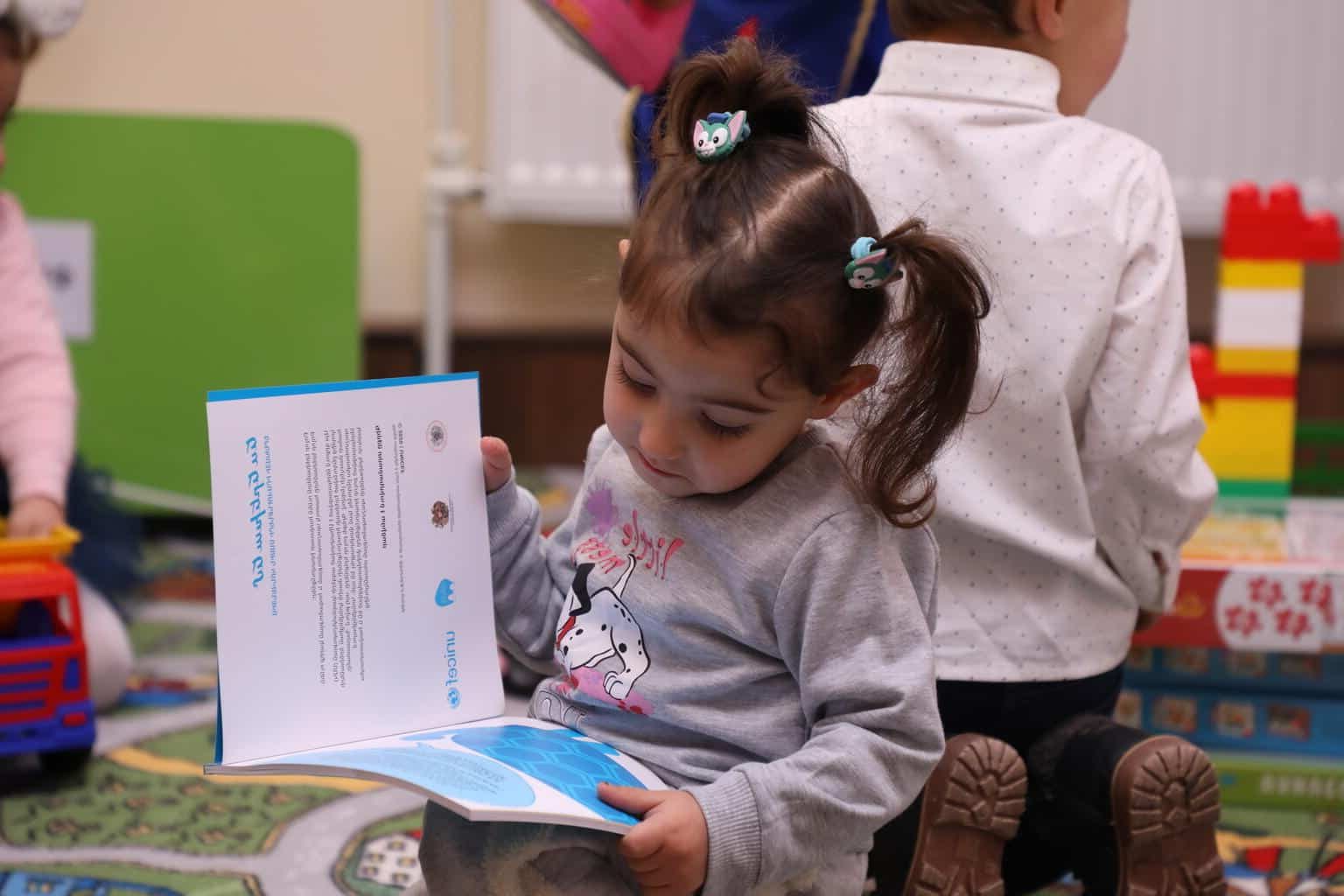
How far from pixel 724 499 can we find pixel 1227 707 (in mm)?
726

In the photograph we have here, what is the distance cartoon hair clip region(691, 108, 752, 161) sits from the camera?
0.72 meters

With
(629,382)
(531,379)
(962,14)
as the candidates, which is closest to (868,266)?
(629,382)

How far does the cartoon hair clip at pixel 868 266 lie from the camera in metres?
0.69

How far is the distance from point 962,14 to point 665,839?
59cm

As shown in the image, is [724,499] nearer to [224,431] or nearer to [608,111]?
[224,431]

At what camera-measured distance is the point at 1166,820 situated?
35.2 inches

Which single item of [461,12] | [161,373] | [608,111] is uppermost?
[461,12]

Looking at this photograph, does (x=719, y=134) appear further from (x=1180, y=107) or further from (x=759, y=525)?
(x=1180, y=107)

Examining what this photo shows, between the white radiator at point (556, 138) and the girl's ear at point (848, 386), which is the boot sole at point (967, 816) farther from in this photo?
the white radiator at point (556, 138)

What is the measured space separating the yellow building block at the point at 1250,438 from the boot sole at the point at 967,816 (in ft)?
2.48

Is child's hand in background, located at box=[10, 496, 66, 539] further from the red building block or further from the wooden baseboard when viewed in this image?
the red building block

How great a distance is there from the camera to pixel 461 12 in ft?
7.36

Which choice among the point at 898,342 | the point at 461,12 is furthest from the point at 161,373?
the point at 898,342

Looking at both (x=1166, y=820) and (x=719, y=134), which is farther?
(x=1166, y=820)
